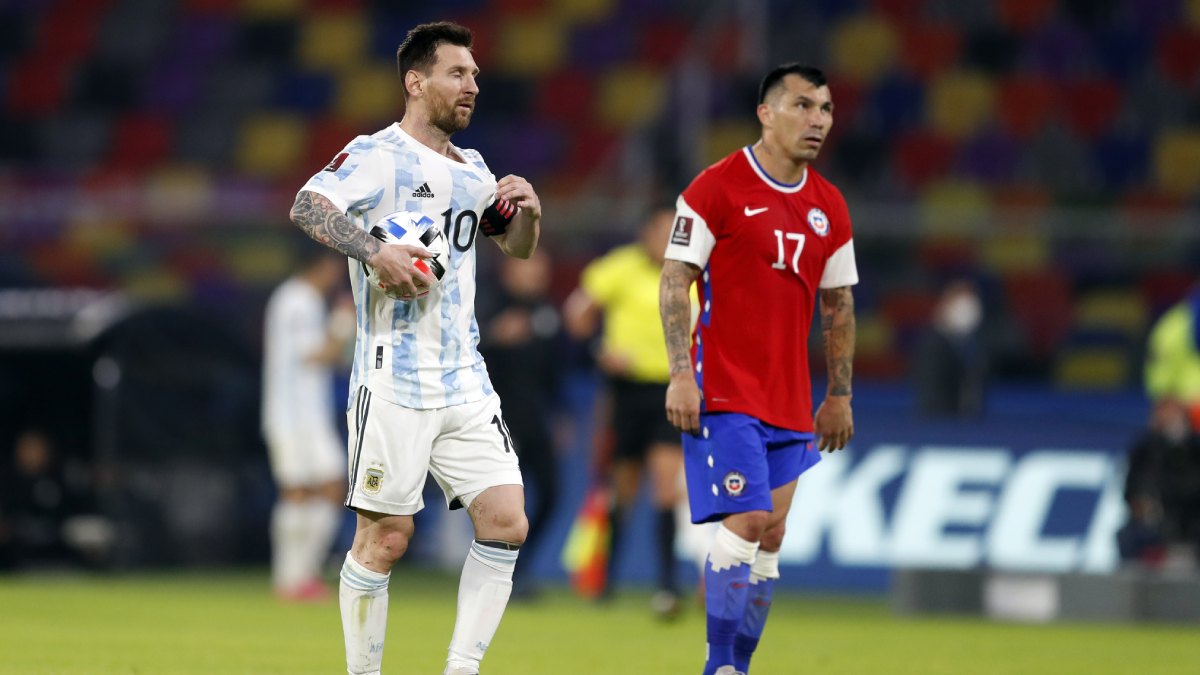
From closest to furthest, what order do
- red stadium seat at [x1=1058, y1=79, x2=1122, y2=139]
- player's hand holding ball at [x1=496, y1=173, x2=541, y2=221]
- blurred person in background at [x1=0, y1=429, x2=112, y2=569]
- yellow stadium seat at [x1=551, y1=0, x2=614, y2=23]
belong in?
player's hand holding ball at [x1=496, y1=173, x2=541, y2=221] → blurred person in background at [x1=0, y1=429, x2=112, y2=569] → red stadium seat at [x1=1058, y1=79, x2=1122, y2=139] → yellow stadium seat at [x1=551, y1=0, x2=614, y2=23]

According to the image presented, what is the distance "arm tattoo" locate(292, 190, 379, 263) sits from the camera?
5.55m

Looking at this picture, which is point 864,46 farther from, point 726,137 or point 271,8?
point 271,8

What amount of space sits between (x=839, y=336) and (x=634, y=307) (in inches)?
178

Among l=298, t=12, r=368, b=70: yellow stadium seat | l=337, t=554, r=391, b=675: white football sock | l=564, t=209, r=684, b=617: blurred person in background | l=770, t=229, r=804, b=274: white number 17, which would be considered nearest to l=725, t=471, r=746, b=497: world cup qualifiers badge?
l=770, t=229, r=804, b=274: white number 17

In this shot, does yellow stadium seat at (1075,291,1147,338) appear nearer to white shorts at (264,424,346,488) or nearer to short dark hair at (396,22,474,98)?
white shorts at (264,424,346,488)

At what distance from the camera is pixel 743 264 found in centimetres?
673

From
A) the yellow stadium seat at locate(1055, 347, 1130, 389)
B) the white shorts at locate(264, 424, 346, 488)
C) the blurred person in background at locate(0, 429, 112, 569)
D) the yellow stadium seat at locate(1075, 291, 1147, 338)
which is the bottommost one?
the blurred person in background at locate(0, 429, 112, 569)

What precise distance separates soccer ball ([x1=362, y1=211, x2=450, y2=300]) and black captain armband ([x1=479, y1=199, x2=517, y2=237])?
29 cm

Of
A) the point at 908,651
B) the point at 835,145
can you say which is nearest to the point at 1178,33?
the point at 835,145

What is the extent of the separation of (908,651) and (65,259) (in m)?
9.94

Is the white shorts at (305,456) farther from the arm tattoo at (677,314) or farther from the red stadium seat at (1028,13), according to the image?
the red stadium seat at (1028,13)

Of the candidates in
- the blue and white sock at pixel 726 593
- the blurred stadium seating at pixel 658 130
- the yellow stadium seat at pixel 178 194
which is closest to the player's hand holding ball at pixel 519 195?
the blue and white sock at pixel 726 593

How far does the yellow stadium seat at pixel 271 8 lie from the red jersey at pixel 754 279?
15709 millimetres

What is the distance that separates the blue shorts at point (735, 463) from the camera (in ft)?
21.6
